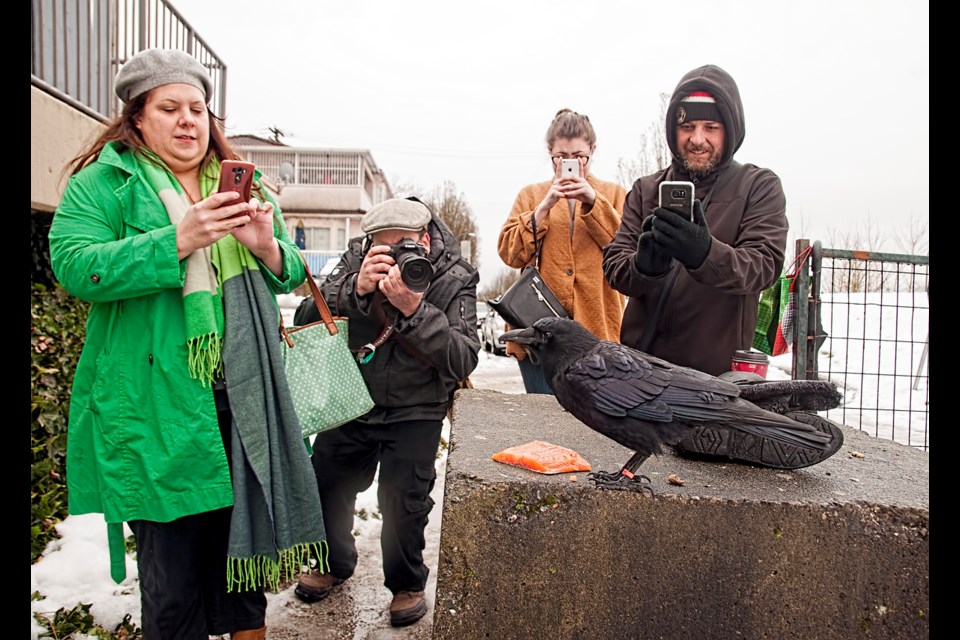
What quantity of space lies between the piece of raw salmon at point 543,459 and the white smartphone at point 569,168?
5.16 feet

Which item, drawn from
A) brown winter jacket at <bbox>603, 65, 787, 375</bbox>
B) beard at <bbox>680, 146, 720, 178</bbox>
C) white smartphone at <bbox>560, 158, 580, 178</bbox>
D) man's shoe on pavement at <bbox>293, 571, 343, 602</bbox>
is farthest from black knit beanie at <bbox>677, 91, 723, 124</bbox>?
man's shoe on pavement at <bbox>293, 571, 343, 602</bbox>

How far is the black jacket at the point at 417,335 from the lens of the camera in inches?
119

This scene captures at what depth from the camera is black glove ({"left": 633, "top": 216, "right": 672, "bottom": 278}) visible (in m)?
2.37

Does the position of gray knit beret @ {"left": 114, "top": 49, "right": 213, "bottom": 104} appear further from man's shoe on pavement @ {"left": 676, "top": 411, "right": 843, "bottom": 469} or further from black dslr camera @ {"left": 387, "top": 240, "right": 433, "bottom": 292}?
man's shoe on pavement @ {"left": 676, "top": 411, "right": 843, "bottom": 469}

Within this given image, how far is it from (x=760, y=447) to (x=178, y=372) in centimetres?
192

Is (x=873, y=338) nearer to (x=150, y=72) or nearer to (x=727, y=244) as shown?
(x=727, y=244)

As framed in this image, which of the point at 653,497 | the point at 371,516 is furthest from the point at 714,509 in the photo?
the point at 371,516

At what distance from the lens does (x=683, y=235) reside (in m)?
2.23

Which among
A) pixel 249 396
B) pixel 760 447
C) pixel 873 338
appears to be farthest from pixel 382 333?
pixel 873 338

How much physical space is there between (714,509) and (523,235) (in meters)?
1.98

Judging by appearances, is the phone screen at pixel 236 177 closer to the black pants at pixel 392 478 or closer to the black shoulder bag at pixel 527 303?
the black shoulder bag at pixel 527 303
